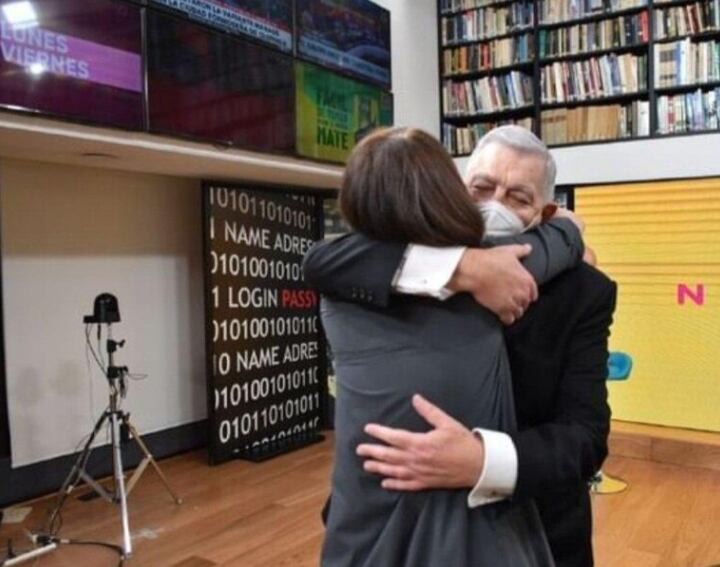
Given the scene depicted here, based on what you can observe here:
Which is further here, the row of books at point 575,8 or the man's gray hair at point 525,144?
the row of books at point 575,8

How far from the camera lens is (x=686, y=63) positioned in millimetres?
4391

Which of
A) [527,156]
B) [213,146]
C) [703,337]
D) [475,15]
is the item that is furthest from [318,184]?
[527,156]

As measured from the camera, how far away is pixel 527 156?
1070 millimetres

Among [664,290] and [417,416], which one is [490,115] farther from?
[417,416]

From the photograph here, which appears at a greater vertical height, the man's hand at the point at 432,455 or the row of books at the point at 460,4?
the row of books at the point at 460,4

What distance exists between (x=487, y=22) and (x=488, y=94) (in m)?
0.54

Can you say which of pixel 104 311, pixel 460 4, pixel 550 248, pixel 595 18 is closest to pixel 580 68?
pixel 595 18

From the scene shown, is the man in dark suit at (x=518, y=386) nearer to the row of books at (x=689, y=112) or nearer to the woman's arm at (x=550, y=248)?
the woman's arm at (x=550, y=248)

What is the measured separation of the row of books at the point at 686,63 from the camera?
14.2 ft

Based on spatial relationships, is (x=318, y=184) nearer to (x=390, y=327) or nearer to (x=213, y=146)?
(x=213, y=146)

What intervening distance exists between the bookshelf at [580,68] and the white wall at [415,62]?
0.29ft

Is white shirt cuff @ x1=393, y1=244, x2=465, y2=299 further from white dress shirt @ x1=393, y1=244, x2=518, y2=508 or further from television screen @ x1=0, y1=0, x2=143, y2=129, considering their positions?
television screen @ x1=0, y1=0, x2=143, y2=129

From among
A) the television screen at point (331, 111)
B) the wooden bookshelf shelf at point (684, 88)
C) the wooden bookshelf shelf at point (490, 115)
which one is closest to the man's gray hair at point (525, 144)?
the television screen at point (331, 111)

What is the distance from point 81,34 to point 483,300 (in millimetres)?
2591
